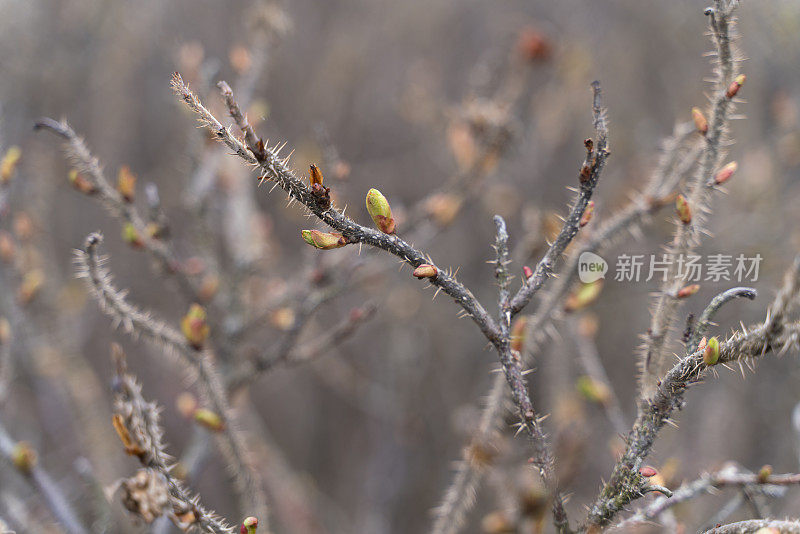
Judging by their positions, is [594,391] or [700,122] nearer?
[700,122]

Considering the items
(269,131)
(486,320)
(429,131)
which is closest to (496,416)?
(486,320)

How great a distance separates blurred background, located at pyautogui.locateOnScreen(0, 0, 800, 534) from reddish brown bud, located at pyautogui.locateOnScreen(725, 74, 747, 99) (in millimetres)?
848

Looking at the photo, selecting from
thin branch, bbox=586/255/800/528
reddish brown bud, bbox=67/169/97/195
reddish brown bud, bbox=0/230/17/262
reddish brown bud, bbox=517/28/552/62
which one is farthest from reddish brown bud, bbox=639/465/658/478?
reddish brown bud, bbox=517/28/552/62

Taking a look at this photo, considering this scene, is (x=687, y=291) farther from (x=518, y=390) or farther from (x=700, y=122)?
(x=518, y=390)

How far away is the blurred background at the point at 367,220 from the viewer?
2455 mm

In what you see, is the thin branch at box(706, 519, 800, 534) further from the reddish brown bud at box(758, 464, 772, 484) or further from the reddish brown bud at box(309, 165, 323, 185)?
the reddish brown bud at box(309, 165, 323, 185)

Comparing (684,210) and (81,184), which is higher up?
(684,210)

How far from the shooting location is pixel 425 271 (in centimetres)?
113


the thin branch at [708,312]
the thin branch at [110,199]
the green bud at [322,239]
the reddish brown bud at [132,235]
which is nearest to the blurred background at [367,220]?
the thin branch at [110,199]

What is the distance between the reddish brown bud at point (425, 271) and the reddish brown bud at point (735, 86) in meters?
0.86

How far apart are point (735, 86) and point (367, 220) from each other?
291 cm

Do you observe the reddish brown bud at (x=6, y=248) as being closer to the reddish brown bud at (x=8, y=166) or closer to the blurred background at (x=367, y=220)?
the blurred background at (x=367, y=220)

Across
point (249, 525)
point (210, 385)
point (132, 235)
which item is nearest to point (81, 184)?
point (132, 235)

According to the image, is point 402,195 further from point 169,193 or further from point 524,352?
point 524,352
